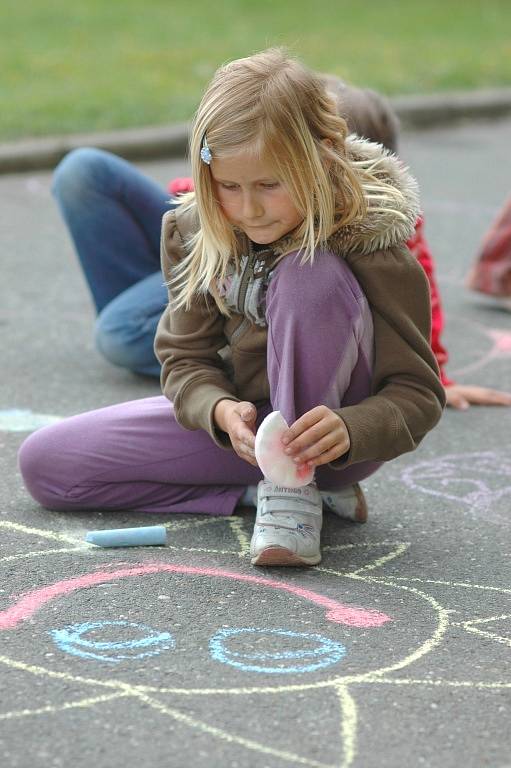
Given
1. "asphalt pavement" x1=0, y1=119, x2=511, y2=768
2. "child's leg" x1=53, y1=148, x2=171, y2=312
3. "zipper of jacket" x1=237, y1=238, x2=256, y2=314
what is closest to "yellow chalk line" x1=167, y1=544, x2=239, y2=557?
"asphalt pavement" x1=0, y1=119, x2=511, y2=768

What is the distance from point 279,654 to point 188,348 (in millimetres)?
723

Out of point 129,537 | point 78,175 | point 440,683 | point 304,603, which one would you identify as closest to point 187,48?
point 78,175

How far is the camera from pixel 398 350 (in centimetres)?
240

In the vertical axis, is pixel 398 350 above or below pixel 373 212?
below

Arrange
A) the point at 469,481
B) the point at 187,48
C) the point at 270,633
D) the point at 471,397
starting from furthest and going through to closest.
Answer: the point at 187,48
the point at 471,397
the point at 469,481
the point at 270,633

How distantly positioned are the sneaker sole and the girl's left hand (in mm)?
170

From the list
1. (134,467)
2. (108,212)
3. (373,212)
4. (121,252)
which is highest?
(373,212)

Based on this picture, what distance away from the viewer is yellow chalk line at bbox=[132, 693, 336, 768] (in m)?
1.76

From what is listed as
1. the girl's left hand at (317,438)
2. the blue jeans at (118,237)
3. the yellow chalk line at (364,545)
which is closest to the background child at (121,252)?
the blue jeans at (118,237)

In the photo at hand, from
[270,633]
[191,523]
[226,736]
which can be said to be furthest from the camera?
[191,523]

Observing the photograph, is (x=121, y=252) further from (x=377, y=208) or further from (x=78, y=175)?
(x=377, y=208)

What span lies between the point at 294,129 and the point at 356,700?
38.4 inches

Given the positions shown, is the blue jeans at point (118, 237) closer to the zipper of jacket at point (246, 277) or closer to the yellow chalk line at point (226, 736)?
the zipper of jacket at point (246, 277)

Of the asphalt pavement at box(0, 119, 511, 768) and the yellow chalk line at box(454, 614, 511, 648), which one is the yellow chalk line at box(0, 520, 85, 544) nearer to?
the asphalt pavement at box(0, 119, 511, 768)
